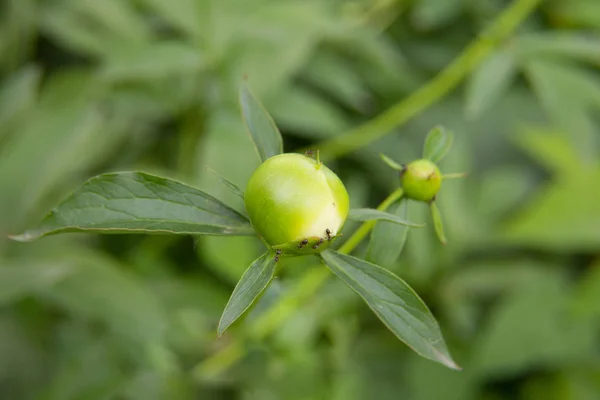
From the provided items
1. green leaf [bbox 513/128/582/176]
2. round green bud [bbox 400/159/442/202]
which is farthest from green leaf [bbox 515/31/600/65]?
round green bud [bbox 400/159/442/202]

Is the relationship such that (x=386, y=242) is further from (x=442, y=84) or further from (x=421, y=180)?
(x=442, y=84)

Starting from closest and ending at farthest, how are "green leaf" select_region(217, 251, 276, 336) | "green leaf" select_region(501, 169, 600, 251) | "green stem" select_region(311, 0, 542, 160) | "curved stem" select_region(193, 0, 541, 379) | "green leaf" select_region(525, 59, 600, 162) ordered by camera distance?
"green leaf" select_region(217, 251, 276, 336), "curved stem" select_region(193, 0, 541, 379), "green stem" select_region(311, 0, 542, 160), "green leaf" select_region(525, 59, 600, 162), "green leaf" select_region(501, 169, 600, 251)

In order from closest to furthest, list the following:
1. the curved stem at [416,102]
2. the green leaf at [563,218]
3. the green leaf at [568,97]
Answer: the curved stem at [416,102], the green leaf at [568,97], the green leaf at [563,218]

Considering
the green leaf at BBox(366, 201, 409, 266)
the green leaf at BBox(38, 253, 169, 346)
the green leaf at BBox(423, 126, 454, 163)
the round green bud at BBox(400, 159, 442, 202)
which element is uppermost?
the green leaf at BBox(423, 126, 454, 163)

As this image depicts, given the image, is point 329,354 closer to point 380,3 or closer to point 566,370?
point 566,370

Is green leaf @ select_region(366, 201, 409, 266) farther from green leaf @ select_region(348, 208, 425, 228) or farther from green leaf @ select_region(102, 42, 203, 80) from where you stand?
green leaf @ select_region(102, 42, 203, 80)

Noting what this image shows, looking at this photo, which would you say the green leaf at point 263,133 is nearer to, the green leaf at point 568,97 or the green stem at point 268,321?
the green stem at point 268,321

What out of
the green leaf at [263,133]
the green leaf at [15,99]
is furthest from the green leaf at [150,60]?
the green leaf at [263,133]
